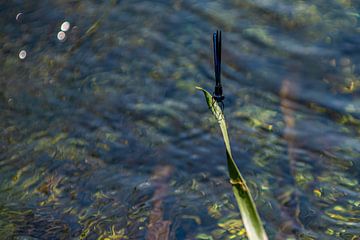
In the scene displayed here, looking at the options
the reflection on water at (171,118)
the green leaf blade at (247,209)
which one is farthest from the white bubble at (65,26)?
the green leaf blade at (247,209)

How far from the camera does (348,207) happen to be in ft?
9.43

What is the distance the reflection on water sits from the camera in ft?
9.61

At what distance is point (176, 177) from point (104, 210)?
411 millimetres

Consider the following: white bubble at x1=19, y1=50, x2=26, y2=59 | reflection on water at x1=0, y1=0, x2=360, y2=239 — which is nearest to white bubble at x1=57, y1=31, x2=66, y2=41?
reflection on water at x1=0, y1=0, x2=360, y2=239

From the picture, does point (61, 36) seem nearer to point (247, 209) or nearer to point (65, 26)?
point (65, 26)

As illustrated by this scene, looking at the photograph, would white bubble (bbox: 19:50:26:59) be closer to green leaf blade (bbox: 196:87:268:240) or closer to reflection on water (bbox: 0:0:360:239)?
reflection on water (bbox: 0:0:360:239)

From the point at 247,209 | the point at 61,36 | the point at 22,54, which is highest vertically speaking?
the point at 247,209

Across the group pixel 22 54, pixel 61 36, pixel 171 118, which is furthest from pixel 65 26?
pixel 171 118

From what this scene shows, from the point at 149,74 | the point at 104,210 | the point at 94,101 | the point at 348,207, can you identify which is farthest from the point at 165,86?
the point at 348,207

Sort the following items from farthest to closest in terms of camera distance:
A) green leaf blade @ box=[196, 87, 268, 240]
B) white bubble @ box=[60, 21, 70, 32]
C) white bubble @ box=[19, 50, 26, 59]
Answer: white bubble @ box=[60, 21, 70, 32]
white bubble @ box=[19, 50, 26, 59]
green leaf blade @ box=[196, 87, 268, 240]

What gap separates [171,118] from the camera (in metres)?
3.54

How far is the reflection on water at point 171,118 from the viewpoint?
293cm

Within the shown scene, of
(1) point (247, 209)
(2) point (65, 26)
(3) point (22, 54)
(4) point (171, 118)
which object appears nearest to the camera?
(1) point (247, 209)

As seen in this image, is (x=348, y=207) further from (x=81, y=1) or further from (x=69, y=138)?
(x=81, y=1)
